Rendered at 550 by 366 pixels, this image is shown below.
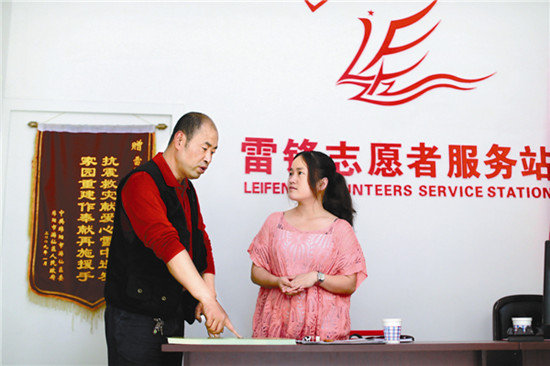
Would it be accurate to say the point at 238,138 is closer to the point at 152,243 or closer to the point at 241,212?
the point at 241,212

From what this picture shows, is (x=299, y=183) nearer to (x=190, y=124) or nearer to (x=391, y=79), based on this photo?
(x=190, y=124)

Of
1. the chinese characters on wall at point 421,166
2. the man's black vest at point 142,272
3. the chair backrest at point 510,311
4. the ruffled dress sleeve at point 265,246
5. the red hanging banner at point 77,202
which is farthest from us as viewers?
the chinese characters on wall at point 421,166

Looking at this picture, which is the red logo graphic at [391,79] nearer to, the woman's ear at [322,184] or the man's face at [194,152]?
the woman's ear at [322,184]

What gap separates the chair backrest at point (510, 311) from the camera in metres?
3.07

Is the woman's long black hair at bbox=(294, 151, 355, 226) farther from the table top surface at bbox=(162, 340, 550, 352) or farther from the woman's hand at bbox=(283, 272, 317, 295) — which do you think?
the table top surface at bbox=(162, 340, 550, 352)

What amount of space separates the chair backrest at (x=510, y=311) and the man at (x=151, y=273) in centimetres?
169

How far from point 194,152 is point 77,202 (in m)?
1.61

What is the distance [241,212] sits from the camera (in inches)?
143

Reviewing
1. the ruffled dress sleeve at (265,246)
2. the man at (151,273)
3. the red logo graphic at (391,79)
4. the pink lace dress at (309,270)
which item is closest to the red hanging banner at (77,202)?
the ruffled dress sleeve at (265,246)

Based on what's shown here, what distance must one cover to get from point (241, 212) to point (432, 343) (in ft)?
6.14

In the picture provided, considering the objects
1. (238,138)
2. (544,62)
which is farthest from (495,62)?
(238,138)

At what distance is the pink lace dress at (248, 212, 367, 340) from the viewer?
8.67 feet

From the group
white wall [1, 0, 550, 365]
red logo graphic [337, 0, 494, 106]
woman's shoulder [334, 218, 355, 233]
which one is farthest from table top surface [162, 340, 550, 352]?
red logo graphic [337, 0, 494, 106]

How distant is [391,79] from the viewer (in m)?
3.89
